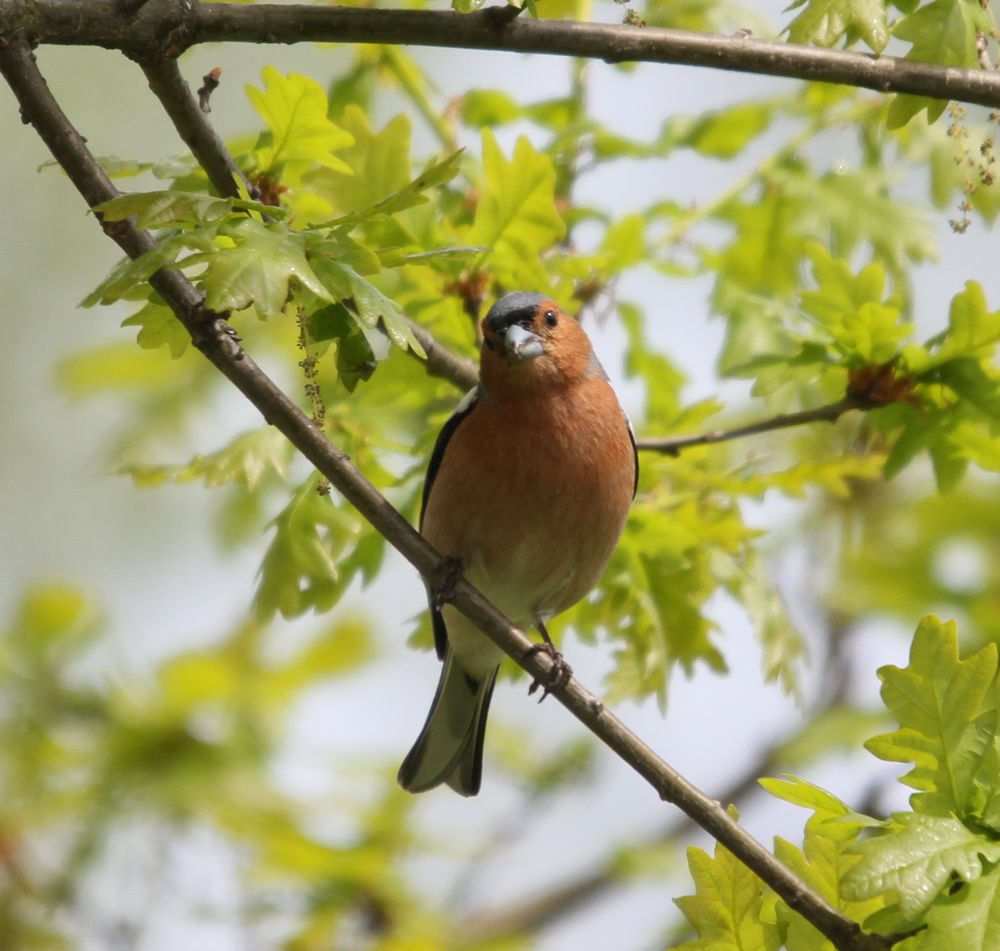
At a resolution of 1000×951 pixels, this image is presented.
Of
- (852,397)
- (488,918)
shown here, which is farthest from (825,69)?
(488,918)

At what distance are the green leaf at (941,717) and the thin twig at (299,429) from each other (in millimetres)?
385

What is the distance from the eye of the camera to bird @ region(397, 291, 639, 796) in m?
4.84

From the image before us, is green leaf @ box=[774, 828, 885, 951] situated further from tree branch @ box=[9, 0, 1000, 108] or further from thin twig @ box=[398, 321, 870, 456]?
tree branch @ box=[9, 0, 1000, 108]

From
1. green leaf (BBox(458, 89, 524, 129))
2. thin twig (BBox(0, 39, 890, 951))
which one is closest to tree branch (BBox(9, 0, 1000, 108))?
thin twig (BBox(0, 39, 890, 951))

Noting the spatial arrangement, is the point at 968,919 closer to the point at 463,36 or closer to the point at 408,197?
the point at 408,197

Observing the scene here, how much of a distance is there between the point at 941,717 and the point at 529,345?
2174 millimetres

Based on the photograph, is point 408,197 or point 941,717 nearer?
point 941,717

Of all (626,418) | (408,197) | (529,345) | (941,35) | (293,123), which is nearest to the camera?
(408,197)

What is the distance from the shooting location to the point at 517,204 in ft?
15.3

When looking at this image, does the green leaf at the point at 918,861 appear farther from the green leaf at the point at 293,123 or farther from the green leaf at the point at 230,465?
the green leaf at the point at 293,123

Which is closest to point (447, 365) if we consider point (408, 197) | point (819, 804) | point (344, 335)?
point (344, 335)

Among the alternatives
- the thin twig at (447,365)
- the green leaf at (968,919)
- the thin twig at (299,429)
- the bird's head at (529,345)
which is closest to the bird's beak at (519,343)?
the bird's head at (529,345)

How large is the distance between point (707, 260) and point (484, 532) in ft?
5.00

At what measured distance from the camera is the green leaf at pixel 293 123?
379cm
